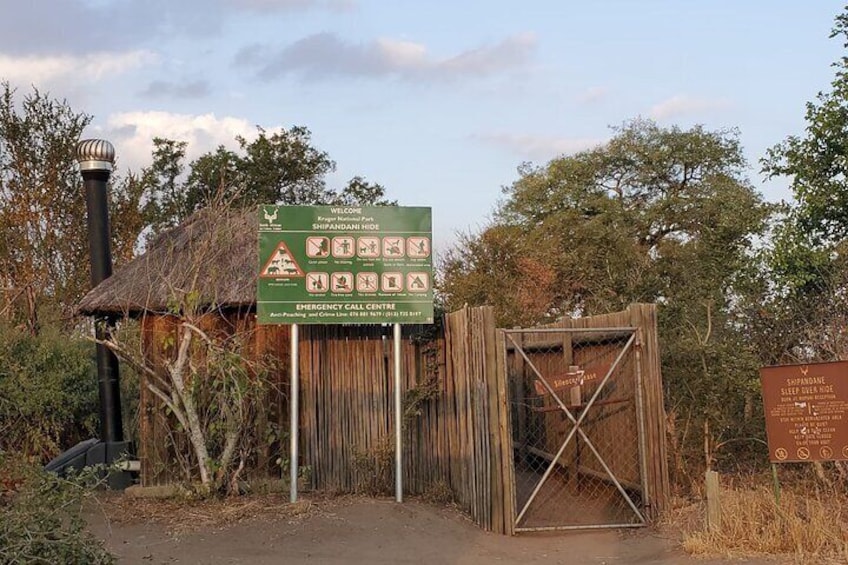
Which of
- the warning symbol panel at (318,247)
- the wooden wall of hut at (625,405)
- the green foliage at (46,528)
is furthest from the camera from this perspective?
the warning symbol panel at (318,247)

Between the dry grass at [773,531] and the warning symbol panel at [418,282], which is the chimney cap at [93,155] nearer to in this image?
the warning symbol panel at [418,282]

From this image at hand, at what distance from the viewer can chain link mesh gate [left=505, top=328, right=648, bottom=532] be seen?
9336mm

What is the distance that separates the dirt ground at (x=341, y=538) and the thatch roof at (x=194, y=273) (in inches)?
104

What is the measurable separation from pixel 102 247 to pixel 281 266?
17.0ft

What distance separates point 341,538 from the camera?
29.0 ft

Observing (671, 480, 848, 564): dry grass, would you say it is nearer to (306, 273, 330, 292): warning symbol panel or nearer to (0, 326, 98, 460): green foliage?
(306, 273, 330, 292): warning symbol panel

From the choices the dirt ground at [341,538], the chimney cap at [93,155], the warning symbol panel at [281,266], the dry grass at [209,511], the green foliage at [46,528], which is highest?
the chimney cap at [93,155]

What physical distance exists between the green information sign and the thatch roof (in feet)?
3.81

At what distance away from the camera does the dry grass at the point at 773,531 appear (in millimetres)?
7469

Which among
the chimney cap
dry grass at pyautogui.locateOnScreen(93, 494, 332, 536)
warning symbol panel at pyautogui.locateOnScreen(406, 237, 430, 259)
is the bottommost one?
dry grass at pyautogui.locateOnScreen(93, 494, 332, 536)

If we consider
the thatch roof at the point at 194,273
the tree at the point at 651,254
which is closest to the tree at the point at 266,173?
the tree at the point at 651,254

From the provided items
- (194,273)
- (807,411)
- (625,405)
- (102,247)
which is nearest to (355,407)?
(194,273)

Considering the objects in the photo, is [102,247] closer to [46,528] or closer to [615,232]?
[46,528]

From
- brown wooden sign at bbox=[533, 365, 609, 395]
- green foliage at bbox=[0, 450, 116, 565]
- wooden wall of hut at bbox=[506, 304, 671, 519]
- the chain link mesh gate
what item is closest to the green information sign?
the chain link mesh gate
